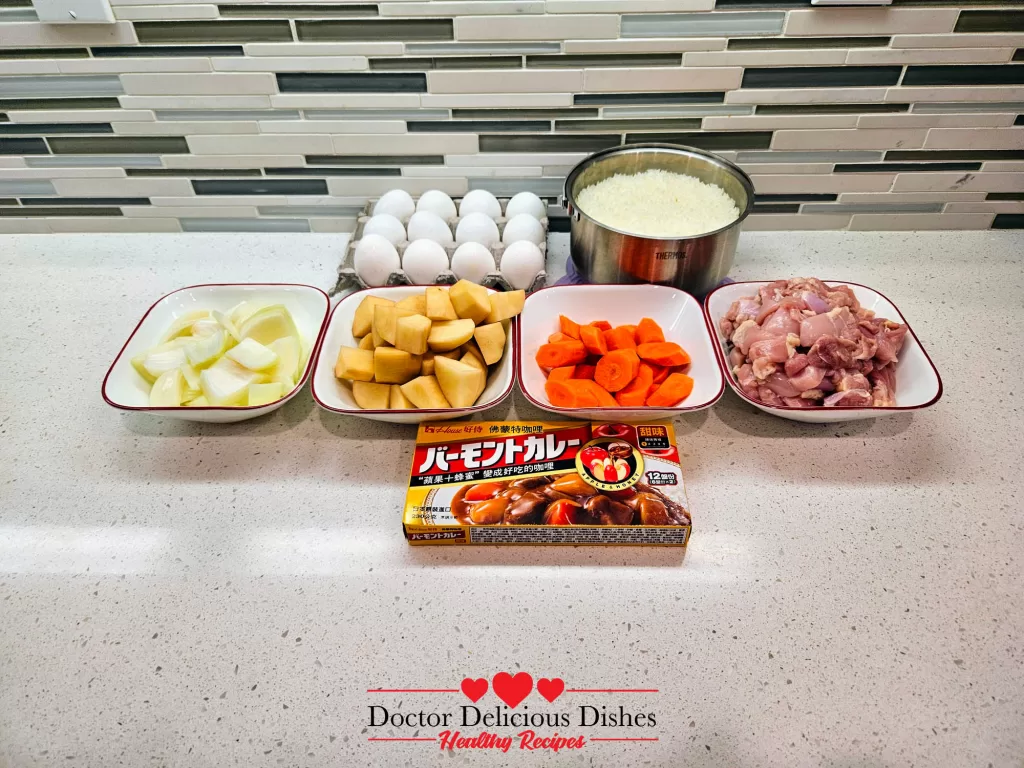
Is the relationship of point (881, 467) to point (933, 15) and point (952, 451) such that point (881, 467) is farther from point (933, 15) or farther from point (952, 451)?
point (933, 15)

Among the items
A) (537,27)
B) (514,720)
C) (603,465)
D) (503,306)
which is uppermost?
(537,27)

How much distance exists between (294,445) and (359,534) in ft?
0.65

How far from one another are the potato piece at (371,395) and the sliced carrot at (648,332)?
1.27 ft

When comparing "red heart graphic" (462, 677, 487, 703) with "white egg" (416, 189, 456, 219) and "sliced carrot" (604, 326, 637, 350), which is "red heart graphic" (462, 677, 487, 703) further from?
"white egg" (416, 189, 456, 219)

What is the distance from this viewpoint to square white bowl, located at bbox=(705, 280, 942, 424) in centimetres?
91

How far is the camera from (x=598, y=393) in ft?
3.10

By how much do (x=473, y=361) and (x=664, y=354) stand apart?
0.28 m

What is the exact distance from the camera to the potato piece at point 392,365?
36.7 inches

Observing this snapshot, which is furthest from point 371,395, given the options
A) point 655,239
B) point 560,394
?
point 655,239

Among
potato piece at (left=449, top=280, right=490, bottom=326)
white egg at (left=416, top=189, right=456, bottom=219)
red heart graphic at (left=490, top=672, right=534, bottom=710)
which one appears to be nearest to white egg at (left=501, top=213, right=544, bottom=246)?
white egg at (left=416, top=189, right=456, bottom=219)

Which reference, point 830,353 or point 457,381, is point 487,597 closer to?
point 457,381

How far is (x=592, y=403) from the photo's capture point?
930 millimetres

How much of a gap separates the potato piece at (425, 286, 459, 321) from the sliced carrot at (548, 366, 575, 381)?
166mm

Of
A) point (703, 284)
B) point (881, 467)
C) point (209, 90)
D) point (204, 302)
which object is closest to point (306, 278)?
point (204, 302)
